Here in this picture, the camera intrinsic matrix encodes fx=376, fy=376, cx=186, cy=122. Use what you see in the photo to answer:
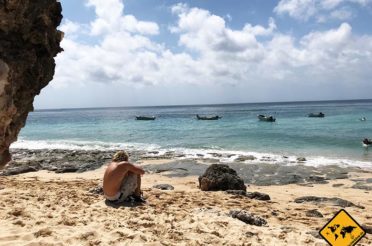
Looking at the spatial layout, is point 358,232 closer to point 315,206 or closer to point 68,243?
point 68,243

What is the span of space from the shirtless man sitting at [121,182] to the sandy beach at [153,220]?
1.13 ft

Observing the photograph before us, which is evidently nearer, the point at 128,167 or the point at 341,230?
the point at 341,230

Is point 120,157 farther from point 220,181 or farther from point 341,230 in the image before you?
point 341,230

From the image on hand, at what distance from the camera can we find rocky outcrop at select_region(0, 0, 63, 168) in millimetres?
3906

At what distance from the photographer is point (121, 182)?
9.37m

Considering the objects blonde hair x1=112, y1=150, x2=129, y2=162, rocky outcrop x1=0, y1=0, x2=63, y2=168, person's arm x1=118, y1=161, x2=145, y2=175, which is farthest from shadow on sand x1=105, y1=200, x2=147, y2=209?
rocky outcrop x1=0, y1=0, x2=63, y2=168

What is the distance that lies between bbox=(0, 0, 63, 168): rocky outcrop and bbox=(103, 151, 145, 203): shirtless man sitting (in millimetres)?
4706

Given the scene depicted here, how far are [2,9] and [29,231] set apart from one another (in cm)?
427

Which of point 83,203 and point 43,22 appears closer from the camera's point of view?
point 43,22

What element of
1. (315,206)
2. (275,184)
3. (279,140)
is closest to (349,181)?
(275,184)

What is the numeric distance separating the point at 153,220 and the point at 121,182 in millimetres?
1908

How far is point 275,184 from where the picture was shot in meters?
16.2

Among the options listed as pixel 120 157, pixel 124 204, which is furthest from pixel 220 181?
pixel 124 204

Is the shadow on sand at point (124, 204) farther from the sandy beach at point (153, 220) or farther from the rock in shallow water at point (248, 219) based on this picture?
the rock in shallow water at point (248, 219)
